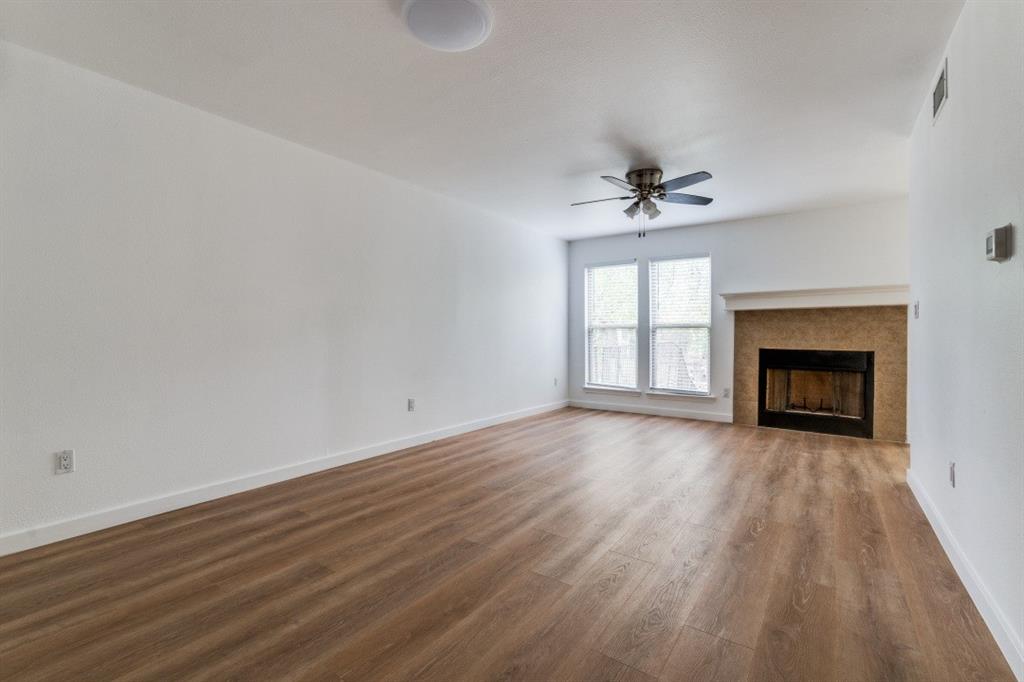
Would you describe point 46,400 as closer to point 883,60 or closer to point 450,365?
point 450,365

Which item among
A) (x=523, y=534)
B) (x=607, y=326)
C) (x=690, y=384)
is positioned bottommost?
(x=523, y=534)

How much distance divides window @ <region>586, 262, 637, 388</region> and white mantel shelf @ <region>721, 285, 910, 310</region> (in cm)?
134

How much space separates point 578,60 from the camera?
245 centimetres

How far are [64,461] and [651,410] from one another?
233 inches

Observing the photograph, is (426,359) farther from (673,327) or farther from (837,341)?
(837,341)

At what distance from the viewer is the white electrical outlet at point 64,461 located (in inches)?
97.5

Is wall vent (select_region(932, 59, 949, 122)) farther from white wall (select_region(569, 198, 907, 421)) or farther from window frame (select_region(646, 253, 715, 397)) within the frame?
window frame (select_region(646, 253, 715, 397))

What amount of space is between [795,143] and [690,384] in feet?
11.1

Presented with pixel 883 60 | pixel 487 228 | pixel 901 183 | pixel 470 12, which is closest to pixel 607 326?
pixel 487 228

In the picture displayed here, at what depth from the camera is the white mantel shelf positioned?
4.80 meters

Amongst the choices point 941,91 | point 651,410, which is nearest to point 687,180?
point 941,91

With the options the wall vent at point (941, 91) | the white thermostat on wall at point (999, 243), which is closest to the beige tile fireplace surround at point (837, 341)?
the wall vent at point (941, 91)

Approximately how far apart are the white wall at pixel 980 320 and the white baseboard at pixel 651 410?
3.04 m

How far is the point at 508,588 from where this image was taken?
2.00m
